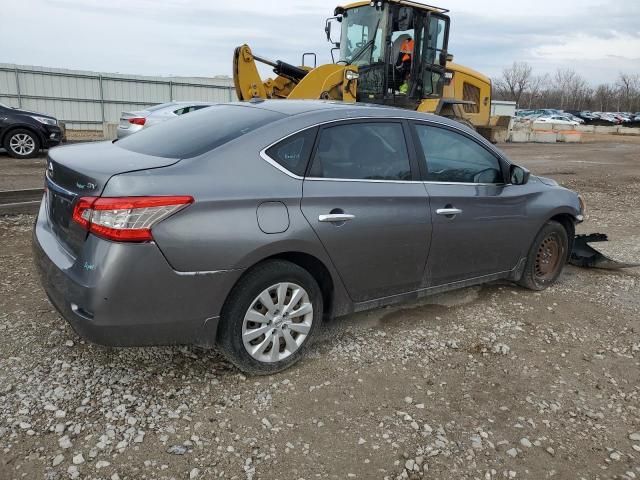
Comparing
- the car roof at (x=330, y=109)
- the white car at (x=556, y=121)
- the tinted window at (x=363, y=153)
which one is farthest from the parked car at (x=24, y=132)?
the white car at (x=556, y=121)

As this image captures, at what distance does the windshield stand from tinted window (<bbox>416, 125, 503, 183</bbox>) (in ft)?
24.4

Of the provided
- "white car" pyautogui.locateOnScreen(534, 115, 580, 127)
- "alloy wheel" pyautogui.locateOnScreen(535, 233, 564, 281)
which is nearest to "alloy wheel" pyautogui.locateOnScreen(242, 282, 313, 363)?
"alloy wheel" pyautogui.locateOnScreen(535, 233, 564, 281)

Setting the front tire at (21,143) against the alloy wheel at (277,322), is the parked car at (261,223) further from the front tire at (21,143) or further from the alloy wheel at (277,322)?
the front tire at (21,143)

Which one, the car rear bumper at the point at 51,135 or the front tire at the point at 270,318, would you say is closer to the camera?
the front tire at the point at 270,318

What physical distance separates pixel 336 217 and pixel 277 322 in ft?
2.44

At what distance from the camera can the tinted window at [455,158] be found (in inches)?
159

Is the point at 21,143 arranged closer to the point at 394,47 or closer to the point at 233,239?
the point at 394,47

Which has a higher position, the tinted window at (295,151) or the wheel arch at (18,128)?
the tinted window at (295,151)

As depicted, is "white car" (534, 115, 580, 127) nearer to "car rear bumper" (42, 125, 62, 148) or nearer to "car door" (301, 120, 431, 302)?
"car rear bumper" (42, 125, 62, 148)

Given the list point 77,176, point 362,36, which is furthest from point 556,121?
point 77,176

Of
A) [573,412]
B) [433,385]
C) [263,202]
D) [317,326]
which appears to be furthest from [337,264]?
[573,412]

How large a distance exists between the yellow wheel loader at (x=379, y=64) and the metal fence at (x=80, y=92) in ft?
41.8

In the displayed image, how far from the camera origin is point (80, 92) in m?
22.8

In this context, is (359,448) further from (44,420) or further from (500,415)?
(44,420)
